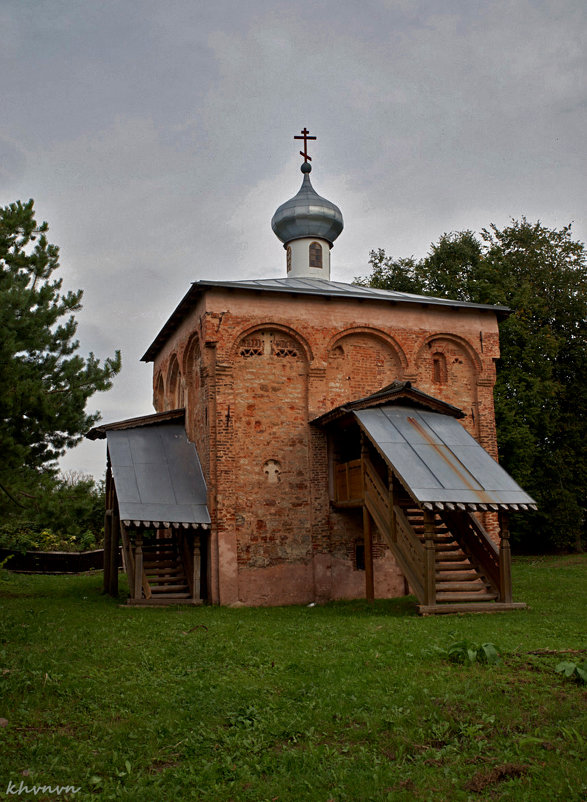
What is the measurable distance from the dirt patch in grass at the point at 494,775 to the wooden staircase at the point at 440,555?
237 inches

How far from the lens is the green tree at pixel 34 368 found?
11258mm

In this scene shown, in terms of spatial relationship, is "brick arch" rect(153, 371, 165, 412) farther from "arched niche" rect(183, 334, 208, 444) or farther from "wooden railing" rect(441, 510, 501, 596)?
"wooden railing" rect(441, 510, 501, 596)

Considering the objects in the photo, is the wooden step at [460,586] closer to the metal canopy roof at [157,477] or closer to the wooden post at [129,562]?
the metal canopy roof at [157,477]

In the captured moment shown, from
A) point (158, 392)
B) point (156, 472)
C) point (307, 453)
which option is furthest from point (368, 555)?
point (158, 392)

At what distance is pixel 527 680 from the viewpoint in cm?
687

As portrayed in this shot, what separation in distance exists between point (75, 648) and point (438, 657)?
4.23 meters

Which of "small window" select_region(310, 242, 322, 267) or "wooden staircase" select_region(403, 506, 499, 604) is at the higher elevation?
"small window" select_region(310, 242, 322, 267)

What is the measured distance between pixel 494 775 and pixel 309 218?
16460 mm

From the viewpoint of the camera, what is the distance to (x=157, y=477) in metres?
14.9

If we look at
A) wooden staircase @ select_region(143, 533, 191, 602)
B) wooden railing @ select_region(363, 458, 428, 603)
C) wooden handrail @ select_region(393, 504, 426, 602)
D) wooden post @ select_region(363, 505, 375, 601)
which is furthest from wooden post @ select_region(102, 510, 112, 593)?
wooden handrail @ select_region(393, 504, 426, 602)

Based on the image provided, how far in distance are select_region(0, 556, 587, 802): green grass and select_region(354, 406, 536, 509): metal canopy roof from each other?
6.71 ft

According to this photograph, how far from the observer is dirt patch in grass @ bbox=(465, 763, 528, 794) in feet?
16.5

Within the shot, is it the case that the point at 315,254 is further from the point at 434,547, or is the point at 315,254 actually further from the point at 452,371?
the point at 434,547

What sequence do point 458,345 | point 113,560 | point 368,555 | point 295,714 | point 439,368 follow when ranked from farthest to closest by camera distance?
1. point 458,345
2. point 439,368
3. point 113,560
4. point 368,555
5. point 295,714
